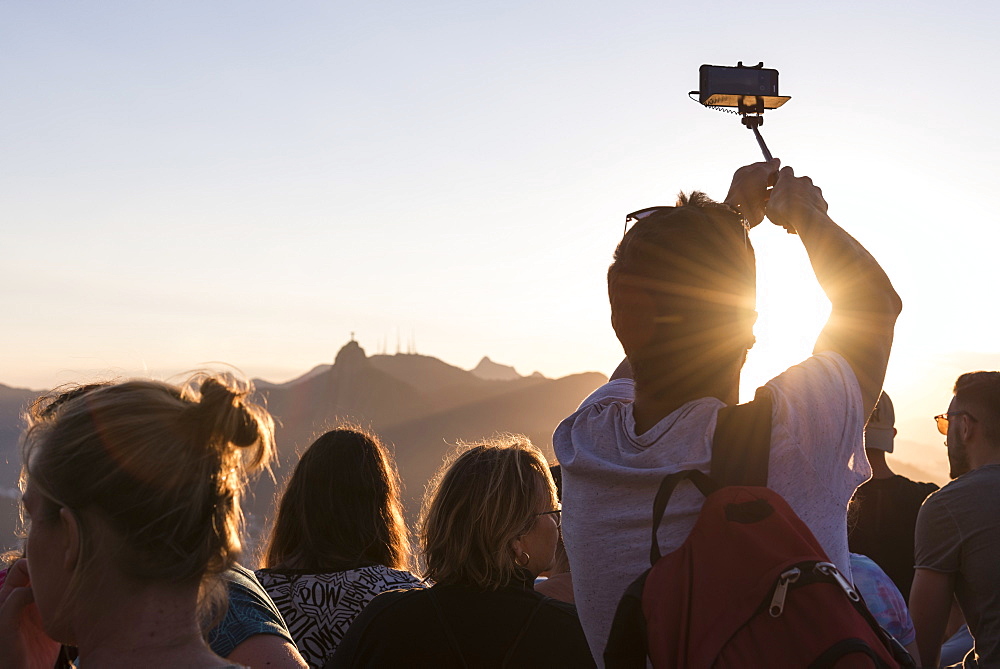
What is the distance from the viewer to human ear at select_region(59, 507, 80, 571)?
1.86 metres

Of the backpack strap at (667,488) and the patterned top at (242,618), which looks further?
the patterned top at (242,618)

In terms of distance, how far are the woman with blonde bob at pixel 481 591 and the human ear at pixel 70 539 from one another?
3.67 feet

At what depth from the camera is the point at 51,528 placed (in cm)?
190

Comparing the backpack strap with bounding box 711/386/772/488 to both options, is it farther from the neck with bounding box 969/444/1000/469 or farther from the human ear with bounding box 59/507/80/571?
the neck with bounding box 969/444/1000/469

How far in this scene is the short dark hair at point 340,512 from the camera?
11.5 feet

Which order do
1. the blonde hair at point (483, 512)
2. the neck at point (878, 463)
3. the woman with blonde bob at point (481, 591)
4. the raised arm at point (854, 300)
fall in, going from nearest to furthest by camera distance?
the raised arm at point (854, 300), the woman with blonde bob at point (481, 591), the blonde hair at point (483, 512), the neck at point (878, 463)

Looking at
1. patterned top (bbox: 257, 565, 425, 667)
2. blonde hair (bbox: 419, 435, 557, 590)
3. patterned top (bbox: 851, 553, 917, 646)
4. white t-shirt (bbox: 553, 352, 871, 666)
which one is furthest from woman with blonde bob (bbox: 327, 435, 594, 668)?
patterned top (bbox: 851, 553, 917, 646)

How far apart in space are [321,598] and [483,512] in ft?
2.54

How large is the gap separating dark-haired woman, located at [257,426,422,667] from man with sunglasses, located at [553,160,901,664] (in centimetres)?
158

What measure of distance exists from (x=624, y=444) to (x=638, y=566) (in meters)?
0.26

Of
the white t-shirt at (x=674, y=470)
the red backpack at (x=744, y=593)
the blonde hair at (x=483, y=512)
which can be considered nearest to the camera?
the red backpack at (x=744, y=593)

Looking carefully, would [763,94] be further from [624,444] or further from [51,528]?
[51,528]

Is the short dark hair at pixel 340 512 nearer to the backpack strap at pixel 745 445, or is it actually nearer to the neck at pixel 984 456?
the backpack strap at pixel 745 445

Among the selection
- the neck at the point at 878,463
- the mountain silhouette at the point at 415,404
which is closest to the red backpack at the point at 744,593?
the neck at the point at 878,463
